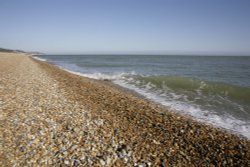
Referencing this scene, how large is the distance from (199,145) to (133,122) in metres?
2.71

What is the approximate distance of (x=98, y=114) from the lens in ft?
30.2

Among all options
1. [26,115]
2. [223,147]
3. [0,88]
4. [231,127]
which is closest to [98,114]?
[26,115]

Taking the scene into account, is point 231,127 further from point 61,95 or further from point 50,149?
point 61,95

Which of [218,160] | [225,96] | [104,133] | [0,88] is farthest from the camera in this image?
[225,96]

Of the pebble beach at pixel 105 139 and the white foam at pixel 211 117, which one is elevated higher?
the pebble beach at pixel 105 139

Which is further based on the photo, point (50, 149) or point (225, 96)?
point (225, 96)

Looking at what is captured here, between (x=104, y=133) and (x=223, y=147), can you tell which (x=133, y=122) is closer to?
(x=104, y=133)

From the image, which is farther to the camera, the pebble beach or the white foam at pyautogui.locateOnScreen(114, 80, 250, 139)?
the white foam at pyautogui.locateOnScreen(114, 80, 250, 139)

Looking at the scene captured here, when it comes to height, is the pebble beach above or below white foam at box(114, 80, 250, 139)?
above

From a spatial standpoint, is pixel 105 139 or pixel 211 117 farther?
pixel 211 117

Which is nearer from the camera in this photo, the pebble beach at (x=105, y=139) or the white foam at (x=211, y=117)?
the pebble beach at (x=105, y=139)

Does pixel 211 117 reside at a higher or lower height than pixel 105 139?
lower

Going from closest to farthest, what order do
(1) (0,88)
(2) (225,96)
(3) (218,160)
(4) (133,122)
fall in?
(3) (218,160) → (4) (133,122) → (1) (0,88) → (2) (225,96)

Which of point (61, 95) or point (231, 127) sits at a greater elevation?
point (61, 95)
